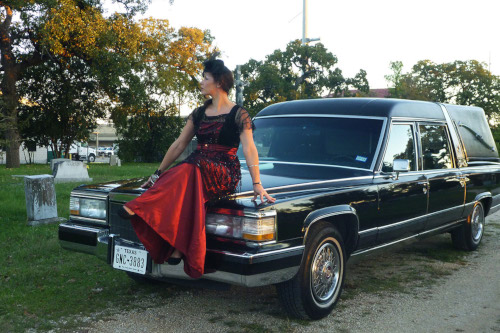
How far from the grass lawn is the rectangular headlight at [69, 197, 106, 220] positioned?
79cm

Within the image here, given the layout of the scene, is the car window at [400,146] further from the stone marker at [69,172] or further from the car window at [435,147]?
the stone marker at [69,172]

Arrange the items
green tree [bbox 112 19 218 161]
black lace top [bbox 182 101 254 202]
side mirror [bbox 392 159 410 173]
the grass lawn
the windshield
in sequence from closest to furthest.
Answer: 1. black lace top [bbox 182 101 254 202]
2. the grass lawn
3. side mirror [bbox 392 159 410 173]
4. the windshield
5. green tree [bbox 112 19 218 161]

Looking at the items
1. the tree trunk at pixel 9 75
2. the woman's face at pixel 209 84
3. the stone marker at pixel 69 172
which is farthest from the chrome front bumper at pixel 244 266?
the tree trunk at pixel 9 75

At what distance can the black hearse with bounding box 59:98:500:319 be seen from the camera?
11.4 feet

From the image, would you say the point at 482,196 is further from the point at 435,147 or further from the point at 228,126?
the point at 228,126

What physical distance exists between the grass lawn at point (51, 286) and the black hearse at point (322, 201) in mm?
358

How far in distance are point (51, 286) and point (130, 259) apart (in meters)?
1.54

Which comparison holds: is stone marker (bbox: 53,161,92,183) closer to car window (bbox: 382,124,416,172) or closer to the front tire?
car window (bbox: 382,124,416,172)

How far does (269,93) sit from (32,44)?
912 inches

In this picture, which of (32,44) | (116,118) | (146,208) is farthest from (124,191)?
(116,118)

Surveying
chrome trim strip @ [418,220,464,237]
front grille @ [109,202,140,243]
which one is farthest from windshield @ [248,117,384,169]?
front grille @ [109,202,140,243]

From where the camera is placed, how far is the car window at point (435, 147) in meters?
5.62

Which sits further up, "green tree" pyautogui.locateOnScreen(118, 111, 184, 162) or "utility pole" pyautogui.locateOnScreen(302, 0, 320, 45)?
"utility pole" pyautogui.locateOnScreen(302, 0, 320, 45)

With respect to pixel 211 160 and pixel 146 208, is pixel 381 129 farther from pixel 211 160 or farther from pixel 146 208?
pixel 146 208
